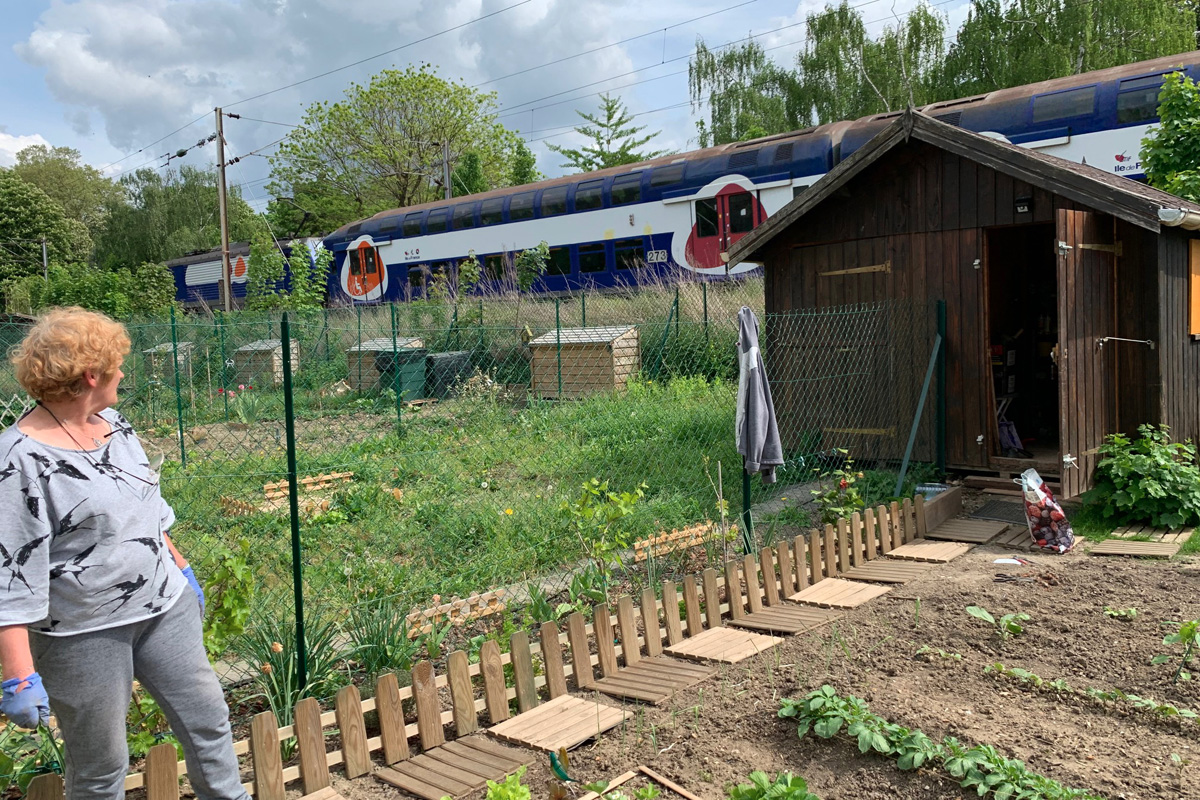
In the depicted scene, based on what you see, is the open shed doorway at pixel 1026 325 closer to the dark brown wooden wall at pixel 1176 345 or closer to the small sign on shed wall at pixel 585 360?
the dark brown wooden wall at pixel 1176 345

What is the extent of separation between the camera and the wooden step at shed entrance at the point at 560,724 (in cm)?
332

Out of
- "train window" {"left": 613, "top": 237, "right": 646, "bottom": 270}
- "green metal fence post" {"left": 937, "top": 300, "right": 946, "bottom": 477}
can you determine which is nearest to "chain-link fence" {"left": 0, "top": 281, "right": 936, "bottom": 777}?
"green metal fence post" {"left": 937, "top": 300, "right": 946, "bottom": 477}

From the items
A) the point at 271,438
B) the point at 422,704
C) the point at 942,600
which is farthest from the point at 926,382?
the point at 271,438

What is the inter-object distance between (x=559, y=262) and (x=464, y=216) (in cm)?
392

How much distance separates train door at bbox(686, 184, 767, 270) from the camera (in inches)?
683

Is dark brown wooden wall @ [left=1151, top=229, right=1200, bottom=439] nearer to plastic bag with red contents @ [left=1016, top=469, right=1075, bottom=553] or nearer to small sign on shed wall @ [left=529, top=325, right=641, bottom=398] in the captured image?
plastic bag with red contents @ [left=1016, top=469, right=1075, bottom=553]

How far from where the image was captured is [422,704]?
3.34 m

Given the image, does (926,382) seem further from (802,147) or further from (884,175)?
(802,147)

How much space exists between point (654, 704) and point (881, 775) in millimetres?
1016

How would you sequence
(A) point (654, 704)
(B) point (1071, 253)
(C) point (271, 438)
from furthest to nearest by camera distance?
1. (C) point (271, 438)
2. (B) point (1071, 253)
3. (A) point (654, 704)

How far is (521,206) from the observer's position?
2225 cm

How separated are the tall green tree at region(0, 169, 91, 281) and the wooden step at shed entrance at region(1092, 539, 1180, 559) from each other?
55164mm

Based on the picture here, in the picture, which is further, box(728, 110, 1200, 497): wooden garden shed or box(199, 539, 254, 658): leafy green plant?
box(728, 110, 1200, 497): wooden garden shed

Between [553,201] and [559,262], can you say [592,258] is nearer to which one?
[559,262]
